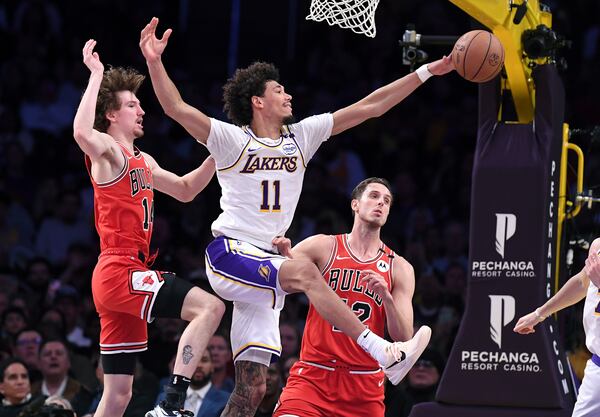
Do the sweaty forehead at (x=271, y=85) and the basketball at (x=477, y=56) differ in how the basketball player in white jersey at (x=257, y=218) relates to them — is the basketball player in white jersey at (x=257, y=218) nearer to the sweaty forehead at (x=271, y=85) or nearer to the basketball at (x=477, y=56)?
the sweaty forehead at (x=271, y=85)

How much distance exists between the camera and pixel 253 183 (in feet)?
25.5

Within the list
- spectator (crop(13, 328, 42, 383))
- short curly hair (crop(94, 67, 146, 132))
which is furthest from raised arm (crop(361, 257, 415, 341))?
spectator (crop(13, 328, 42, 383))

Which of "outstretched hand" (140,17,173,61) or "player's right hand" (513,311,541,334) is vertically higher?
"outstretched hand" (140,17,173,61)

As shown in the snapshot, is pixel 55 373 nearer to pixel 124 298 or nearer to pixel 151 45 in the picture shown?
pixel 124 298

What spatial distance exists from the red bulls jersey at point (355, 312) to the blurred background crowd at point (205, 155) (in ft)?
6.95

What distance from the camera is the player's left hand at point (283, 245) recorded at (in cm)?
760

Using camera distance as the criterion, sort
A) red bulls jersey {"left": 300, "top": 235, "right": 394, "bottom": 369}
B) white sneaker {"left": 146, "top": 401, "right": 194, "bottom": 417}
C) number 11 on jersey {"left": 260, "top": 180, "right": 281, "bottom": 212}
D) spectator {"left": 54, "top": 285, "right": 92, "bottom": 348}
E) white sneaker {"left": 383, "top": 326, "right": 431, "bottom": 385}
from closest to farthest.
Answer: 1. white sneaker {"left": 146, "top": 401, "right": 194, "bottom": 417}
2. white sneaker {"left": 383, "top": 326, "right": 431, "bottom": 385}
3. number 11 on jersey {"left": 260, "top": 180, "right": 281, "bottom": 212}
4. red bulls jersey {"left": 300, "top": 235, "right": 394, "bottom": 369}
5. spectator {"left": 54, "top": 285, "right": 92, "bottom": 348}

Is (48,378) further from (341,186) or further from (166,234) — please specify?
(341,186)

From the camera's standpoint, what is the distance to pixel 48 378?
1103 cm

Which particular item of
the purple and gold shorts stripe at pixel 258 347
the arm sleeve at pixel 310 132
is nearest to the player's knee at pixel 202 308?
the purple and gold shorts stripe at pixel 258 347

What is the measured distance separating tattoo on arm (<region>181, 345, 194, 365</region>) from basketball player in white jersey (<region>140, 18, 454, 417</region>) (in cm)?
46

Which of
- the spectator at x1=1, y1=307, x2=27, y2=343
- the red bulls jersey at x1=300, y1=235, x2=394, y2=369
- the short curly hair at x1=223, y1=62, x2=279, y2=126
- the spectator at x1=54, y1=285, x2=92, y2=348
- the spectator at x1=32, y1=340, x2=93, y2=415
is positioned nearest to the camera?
the red bulls jersey at x1=300, y1=235, x2=394, y2=369

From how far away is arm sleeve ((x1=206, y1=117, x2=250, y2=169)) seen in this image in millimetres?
7758

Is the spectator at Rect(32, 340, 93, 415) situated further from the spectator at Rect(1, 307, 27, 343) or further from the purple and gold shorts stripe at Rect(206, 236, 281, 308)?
the purple and gold shorts stripe at Rect(206, 236, 281, 308)
